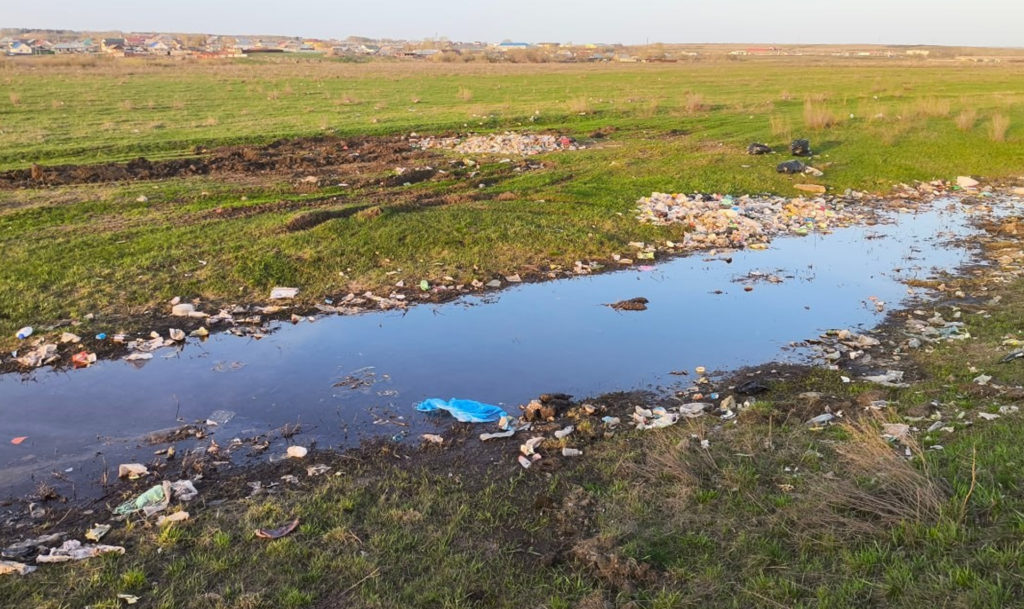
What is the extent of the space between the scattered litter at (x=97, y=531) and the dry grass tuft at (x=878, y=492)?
3.73 metres

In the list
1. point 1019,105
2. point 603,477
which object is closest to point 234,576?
point 603,477

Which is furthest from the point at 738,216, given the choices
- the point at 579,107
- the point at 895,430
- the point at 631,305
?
the point at 579,107

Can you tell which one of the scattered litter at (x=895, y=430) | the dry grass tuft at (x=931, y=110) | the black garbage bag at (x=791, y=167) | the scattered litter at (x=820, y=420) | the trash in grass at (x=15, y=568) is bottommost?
the trash in grass at (x=15, y=568)

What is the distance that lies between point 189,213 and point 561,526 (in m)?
9.11

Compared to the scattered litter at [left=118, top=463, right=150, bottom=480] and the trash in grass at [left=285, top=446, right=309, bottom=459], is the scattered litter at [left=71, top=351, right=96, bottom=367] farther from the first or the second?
the trash in grass at [left=285, top=446, right=309, bottom=459]

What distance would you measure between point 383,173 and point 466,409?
9.84 meters

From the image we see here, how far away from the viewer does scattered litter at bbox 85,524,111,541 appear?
13.0ft

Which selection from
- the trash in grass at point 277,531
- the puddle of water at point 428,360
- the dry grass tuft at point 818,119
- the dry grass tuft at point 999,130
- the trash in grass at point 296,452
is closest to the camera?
the trash in grass at point 277,531

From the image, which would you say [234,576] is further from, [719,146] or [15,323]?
[719,146]

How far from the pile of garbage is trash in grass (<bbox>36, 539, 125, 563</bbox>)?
14245 mm

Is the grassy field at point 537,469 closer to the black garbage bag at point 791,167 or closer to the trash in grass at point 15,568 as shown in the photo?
the trash in grass at point 15,568

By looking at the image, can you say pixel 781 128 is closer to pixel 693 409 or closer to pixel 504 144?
pixel 504 144

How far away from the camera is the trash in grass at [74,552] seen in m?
3.79

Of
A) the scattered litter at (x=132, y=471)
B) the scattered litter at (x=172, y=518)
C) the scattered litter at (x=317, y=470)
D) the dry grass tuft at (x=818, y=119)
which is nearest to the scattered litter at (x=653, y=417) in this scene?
the scattered litter at (x=317, y=470)
